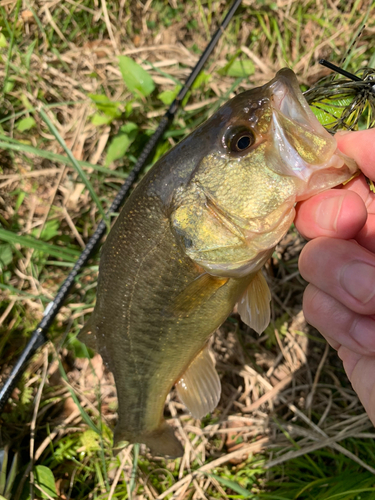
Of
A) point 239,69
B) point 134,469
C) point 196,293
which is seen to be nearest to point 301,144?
point 196,293

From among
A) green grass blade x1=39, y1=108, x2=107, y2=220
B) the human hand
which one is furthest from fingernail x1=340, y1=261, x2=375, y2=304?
green grass blade x1=39, y1=108, x2=107, y2=220

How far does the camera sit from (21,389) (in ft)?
10.1

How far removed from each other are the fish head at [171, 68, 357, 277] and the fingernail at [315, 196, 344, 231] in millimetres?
85

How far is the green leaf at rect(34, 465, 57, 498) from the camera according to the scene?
9.03ft

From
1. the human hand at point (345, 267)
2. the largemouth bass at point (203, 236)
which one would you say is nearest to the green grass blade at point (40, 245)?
the largemouth bass at point (203, 236)

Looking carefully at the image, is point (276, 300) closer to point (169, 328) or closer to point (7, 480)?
point (169, 328)

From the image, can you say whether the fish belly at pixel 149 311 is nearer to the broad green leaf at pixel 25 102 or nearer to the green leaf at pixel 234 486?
the green leaf at pixel 234 486

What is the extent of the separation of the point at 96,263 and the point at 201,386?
1490 mm

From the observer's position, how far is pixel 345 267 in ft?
4.95

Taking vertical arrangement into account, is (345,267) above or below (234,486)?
above

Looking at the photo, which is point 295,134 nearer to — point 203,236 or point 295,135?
point 295,135

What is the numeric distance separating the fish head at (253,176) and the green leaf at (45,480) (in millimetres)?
2332

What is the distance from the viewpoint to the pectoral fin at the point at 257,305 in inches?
78.2

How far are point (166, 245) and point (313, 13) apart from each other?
3.12 meters
